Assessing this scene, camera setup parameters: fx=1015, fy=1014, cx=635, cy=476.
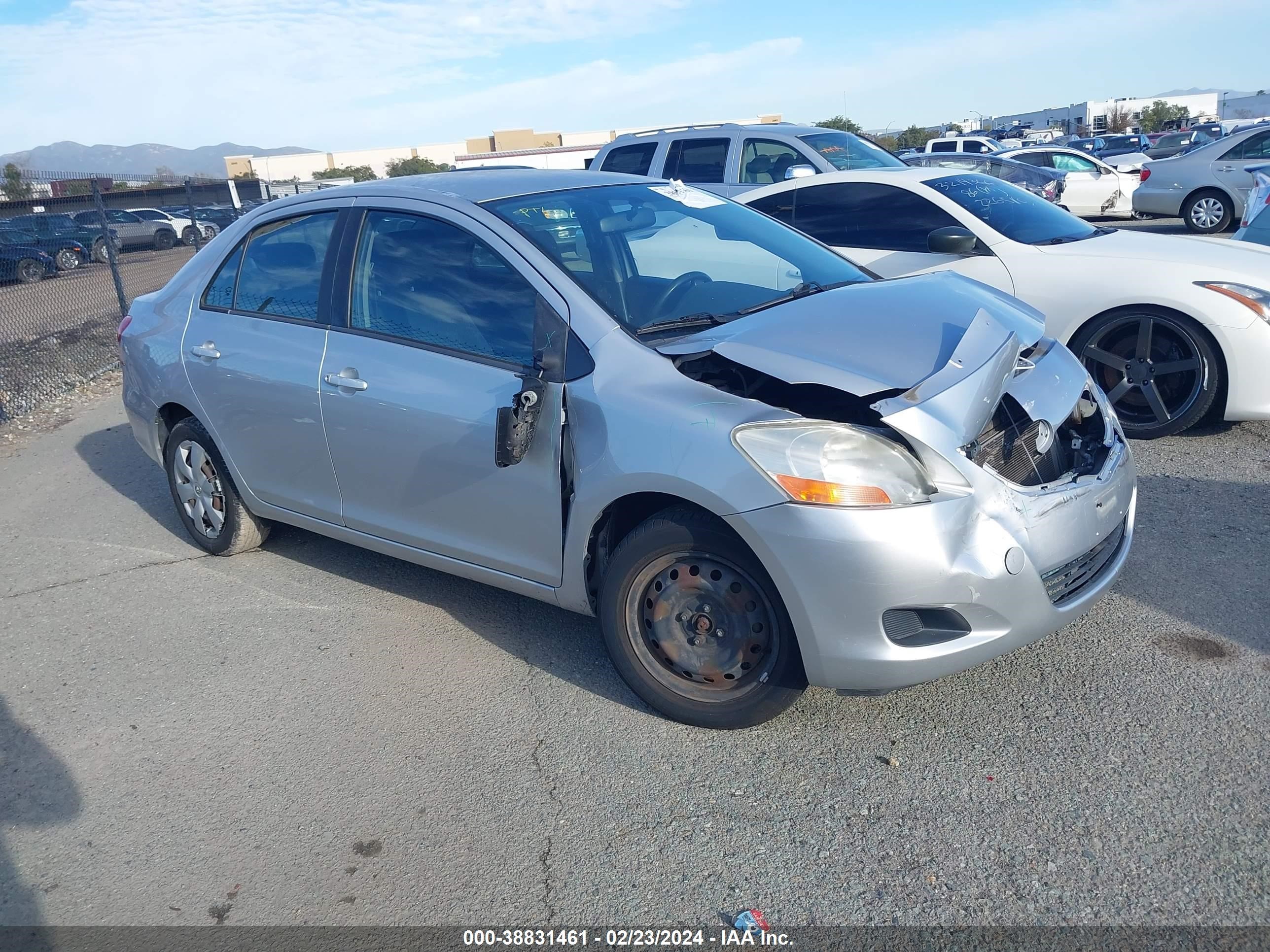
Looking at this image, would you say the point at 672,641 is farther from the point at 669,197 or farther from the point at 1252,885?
the point at 669,197

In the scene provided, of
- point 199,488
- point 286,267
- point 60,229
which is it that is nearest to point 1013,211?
point 286,267

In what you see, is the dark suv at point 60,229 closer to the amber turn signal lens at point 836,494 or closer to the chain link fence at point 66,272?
the chain link fence at point 66,272

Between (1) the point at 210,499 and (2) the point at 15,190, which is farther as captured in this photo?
(2) the point at 15,190

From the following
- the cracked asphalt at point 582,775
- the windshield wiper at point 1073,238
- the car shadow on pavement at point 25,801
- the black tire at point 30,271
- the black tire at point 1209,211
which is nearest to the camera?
the cracked asphalt at point 582,775

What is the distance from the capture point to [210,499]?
5.13 metres

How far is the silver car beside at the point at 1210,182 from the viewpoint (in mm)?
15773

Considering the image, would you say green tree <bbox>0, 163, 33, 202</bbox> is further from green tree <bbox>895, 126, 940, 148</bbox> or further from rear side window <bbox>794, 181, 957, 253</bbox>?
green tree <bbox>895, 126, 940, 148</bbox>

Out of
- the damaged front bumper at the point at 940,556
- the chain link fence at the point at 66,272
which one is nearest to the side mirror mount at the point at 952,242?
the damaged front bumper at the point at 940,556

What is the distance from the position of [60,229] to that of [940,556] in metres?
20.4

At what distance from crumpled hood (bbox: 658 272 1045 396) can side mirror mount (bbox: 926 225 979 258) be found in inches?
82.5

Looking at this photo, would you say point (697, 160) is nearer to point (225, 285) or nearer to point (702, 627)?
point (225, 285)

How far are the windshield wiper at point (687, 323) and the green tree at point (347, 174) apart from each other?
48100mm

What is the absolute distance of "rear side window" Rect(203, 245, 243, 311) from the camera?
189 inches

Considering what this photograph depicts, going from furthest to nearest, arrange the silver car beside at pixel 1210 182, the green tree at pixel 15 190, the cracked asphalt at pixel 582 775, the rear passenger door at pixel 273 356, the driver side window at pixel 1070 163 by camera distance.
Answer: the driver side window at pixel 1070 163 → the silver car beside at pixel 1210 182 → the green tree at pixel 15 190 → the rear passenger door at pixel 273 356 → the cracked asphalt at pixel 582 775
